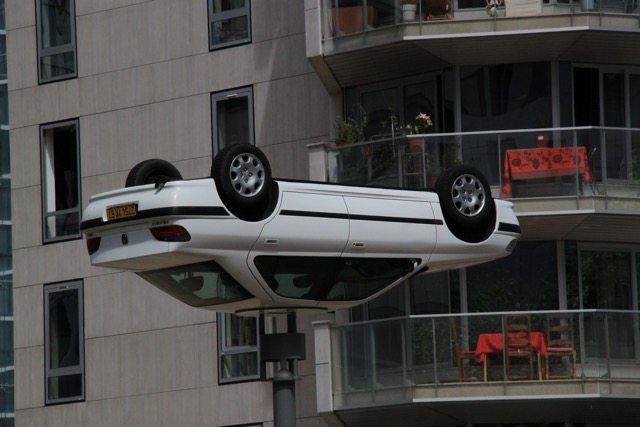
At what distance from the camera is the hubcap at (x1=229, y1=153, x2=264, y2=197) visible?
20.6 meters

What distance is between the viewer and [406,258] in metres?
22.1

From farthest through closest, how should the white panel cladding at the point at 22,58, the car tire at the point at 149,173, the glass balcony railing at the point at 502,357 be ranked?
the white panel cladding at the point at 22,58 < the glass balcony railing at the point at 502,357 < the car tire at the point at 149,173

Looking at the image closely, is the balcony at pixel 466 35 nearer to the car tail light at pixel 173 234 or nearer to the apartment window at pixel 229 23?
the apartment window at pixel 229 23

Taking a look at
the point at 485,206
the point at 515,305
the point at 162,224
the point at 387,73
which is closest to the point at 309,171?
the point at 387,73

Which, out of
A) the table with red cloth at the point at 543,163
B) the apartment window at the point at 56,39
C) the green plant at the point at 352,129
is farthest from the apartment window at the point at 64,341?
the table with red cloth at the point at 543,163

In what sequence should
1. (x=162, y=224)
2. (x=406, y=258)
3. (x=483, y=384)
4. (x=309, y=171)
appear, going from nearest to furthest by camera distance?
(x=162, y=224), (x=406, y=258), (x=483, y=384), (x=309, y=171)

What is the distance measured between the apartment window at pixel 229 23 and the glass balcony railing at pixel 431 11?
11.7 feet

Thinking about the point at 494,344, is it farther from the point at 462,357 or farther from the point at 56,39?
the point at 56,39

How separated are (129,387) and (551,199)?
10.3 m

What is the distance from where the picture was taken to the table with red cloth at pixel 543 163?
33.2 m

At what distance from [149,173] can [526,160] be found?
1227 cm

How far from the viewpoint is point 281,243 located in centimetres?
2088

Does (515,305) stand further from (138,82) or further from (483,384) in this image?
(138,82)

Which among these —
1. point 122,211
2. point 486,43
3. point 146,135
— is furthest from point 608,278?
point 122,211
